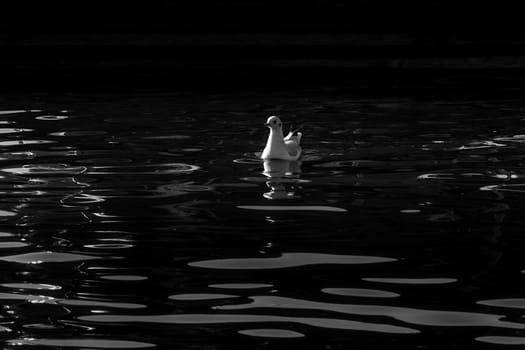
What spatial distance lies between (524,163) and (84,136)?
248 inches

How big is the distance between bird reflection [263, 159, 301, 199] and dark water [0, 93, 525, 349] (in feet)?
0.13

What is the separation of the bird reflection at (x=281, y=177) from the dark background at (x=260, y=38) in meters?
13.7

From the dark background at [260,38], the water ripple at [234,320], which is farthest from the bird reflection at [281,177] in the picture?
the dark background at [260,38]

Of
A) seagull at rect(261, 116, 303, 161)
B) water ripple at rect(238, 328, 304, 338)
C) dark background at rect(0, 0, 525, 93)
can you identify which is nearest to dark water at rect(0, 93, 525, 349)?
water ripple at rect(238, 328, 304, 338)

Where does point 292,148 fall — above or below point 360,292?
above

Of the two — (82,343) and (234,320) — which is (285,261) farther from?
(82,343)

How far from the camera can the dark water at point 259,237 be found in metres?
7.68

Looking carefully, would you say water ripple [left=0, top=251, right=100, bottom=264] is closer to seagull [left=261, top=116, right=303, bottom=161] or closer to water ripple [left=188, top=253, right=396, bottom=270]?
water ripple [left=188, top=253, right=396, bottom=270]

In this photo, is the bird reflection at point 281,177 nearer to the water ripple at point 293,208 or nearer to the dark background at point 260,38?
the water ripple at point 293,208

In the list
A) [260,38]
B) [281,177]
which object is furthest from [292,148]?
[260,38]

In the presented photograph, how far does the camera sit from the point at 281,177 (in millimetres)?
13773

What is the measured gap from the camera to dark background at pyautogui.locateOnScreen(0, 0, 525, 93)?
98.0ft

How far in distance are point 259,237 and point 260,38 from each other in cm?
2357

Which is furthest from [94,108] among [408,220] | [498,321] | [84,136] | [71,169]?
[498,321]
